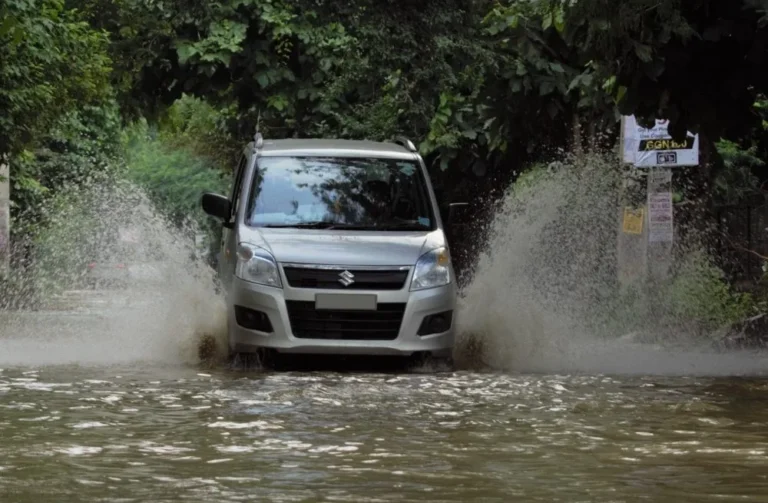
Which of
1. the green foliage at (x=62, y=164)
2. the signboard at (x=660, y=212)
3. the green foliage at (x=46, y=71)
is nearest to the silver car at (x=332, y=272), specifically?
the signboard at (x=660, y=212)

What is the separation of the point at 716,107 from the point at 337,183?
129 inches

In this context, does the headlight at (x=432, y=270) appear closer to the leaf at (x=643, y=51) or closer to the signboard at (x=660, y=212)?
the leaf at (x=643, y=51)

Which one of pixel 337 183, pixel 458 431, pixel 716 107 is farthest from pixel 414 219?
pixel 458 431

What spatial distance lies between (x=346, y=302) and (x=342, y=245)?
0.52m

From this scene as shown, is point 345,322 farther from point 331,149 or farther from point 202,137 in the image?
point 202,137

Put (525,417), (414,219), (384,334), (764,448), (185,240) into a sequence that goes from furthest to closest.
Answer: (185,240), (414,219), (384,334), (525,417), (764,448)

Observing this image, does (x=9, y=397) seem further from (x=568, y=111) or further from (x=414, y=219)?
(x=568, y=111)

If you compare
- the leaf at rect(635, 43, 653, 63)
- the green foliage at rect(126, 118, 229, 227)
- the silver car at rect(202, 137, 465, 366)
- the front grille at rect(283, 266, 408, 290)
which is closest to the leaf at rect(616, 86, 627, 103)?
the leaf at rect(635, 43, 653, 63)

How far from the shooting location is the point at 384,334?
13805 mm

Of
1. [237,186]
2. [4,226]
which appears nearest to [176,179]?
[4,226]

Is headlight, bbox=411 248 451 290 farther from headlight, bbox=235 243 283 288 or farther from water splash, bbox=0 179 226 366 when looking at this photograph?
water splash, bbox=0 179 226 366

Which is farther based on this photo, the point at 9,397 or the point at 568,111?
the point at 568,111

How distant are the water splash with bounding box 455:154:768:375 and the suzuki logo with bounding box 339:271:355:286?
1.70 m

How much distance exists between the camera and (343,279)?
13.8m
